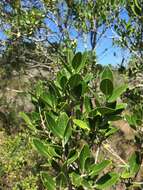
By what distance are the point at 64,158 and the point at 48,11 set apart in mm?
4691

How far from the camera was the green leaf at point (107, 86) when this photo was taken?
74.8 inches

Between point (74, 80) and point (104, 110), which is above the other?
point (74, 80)

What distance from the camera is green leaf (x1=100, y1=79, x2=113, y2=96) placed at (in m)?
1.90

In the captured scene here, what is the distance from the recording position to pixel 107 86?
193 cm

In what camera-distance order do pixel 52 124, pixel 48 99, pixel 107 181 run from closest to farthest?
pixel 52 124
pixel 107 181
pixel 48 99

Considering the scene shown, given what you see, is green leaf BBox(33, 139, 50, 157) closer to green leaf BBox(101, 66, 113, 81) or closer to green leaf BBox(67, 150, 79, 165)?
green leaf BBox(67, 150, 79, 165)

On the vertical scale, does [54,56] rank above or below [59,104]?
above

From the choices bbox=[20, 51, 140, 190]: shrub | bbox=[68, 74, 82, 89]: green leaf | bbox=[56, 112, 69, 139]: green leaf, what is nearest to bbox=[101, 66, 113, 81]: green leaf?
bbox=[20, 51, 140, 190]: shrub

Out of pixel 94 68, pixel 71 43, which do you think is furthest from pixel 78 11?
pixel 94 68

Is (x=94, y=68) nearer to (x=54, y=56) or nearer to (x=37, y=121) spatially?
(x=54, y=56)

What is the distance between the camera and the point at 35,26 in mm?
A: 6102

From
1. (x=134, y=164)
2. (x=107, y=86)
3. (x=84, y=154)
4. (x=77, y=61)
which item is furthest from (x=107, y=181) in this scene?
(x=77, y=61)

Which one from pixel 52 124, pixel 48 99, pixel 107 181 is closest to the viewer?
pixel 52 124

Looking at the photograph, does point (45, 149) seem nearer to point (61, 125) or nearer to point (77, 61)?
point (61, 125)
